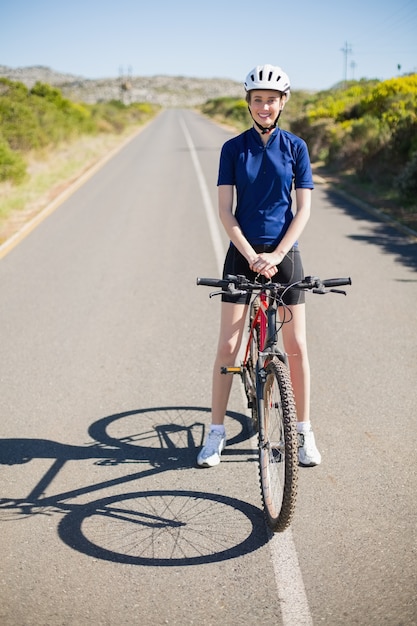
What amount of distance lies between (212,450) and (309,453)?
61cm

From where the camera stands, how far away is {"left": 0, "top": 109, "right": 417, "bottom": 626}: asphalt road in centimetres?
275

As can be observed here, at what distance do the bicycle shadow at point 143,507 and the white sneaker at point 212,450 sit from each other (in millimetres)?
92

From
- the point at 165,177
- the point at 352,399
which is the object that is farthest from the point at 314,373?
the point at 165,177

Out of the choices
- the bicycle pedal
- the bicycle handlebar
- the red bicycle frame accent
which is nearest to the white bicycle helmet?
the bicycle handlebar

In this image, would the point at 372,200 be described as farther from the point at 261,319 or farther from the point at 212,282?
the point at 212,282

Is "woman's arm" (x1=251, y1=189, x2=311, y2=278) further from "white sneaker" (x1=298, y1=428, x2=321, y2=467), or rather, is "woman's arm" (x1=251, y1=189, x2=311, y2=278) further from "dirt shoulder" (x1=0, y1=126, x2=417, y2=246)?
"dirt shoulder" (x1=0, y1=126, x2=417, y2=246)

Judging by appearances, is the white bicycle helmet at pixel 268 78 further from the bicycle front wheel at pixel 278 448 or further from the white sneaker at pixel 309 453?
the white sneaker at pixel 309 453

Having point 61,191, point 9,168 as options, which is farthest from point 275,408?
point 9,168

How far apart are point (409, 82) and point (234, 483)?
70.4ft

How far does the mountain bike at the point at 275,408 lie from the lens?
2975mm

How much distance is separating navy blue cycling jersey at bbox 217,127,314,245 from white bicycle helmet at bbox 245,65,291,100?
0.77 ft

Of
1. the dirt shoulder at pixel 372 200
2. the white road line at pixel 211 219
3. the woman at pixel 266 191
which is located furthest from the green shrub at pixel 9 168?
the woman at pixel 266 191

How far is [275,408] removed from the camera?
10.8 feet

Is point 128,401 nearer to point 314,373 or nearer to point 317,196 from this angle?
point 314,373
